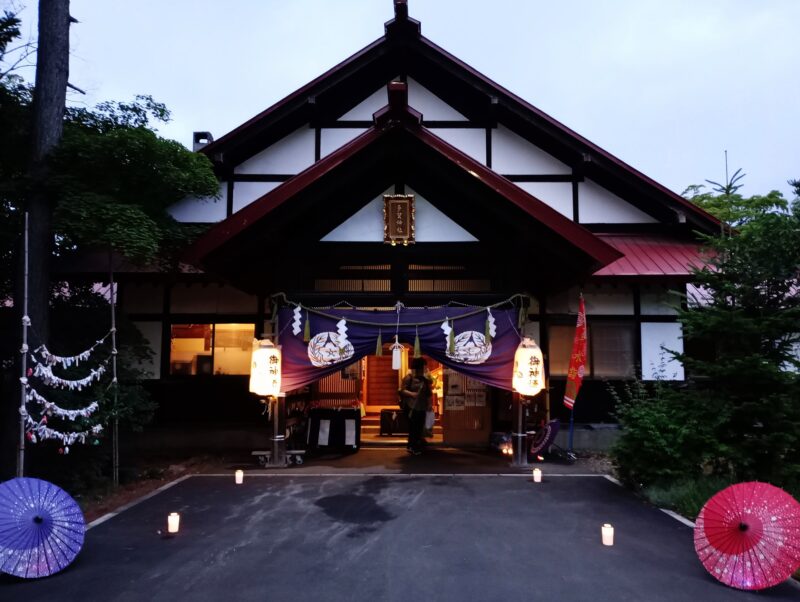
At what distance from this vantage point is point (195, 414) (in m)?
11.9

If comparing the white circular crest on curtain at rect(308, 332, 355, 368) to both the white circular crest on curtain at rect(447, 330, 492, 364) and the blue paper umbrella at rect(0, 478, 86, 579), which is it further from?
the blue paper umbrella at rect(0, 478, 86, 579)

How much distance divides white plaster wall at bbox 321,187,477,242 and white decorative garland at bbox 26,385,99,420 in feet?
16.2

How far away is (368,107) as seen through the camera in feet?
41.5

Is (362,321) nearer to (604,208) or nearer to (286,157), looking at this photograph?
(286,157)

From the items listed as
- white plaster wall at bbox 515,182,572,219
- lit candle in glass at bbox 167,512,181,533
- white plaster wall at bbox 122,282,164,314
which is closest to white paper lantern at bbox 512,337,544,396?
white plaster wall at bbox 515,182,572,219

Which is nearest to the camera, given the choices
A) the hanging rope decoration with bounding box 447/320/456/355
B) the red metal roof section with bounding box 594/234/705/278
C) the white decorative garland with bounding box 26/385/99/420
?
the white decorative garland with bounding box 26/385/99/420

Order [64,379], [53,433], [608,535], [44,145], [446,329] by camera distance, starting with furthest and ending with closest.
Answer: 1. [446,329]
2. [44,145]
3. [64,379]
4. [53,433]
5. [608,535]

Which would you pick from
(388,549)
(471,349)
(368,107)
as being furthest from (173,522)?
(368,107)

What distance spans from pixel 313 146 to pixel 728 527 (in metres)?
11.2

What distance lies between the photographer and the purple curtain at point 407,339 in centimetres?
934

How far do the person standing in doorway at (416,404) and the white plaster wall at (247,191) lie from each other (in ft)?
19.4

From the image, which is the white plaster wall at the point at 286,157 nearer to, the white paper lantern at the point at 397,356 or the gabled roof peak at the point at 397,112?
the gabled roof peak at the point at 397,112

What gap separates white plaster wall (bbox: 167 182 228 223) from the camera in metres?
11.9

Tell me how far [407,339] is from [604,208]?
658 cm
